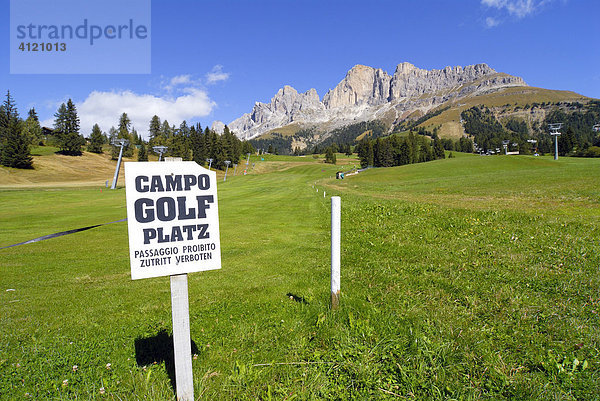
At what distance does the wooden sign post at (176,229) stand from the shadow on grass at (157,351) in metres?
0.91

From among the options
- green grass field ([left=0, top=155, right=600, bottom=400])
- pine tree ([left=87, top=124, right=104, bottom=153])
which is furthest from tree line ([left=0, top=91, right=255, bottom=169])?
green grass field ([left=0, top=155, right=600, bottom=400])

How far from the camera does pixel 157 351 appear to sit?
401 cm

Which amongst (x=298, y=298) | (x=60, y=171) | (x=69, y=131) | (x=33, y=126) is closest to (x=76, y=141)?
(x=69, y=131)

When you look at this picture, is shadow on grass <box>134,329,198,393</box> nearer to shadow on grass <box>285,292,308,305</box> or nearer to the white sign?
the white sign

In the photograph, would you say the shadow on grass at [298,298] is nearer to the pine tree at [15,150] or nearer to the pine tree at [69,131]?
the pine tree at [15,150]

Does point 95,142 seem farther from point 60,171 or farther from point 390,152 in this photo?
point 390,152

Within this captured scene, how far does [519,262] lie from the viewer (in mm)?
6988

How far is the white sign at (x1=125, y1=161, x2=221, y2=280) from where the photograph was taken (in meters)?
2.86

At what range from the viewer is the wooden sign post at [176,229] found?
2879 millimetres

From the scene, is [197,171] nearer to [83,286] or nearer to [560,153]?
[83,286]

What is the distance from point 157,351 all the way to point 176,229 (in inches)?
80.3

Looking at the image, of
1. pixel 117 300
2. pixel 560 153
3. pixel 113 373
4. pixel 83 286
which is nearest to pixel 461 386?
pixel 113 373

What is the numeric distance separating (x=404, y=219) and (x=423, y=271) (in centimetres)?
705

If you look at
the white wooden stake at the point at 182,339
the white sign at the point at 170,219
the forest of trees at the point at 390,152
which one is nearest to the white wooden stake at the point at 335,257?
the white sign at the point at 170,219
